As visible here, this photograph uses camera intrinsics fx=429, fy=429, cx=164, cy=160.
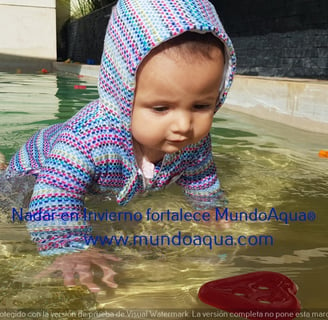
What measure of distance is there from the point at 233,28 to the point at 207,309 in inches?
289

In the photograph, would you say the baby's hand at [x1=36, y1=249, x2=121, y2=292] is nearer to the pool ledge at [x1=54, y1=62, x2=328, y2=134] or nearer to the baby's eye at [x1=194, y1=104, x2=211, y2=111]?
the baby's eye at [x1=194, y1=104, x2=211, y2=111]

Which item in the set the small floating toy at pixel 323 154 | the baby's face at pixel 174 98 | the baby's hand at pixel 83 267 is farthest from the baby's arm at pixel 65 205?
the small floating toy at pixel 323 154

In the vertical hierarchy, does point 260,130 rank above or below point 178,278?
below

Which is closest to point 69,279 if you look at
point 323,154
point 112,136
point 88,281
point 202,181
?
point 88,281

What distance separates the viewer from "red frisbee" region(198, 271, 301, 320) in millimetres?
1188

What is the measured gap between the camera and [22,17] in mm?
14734

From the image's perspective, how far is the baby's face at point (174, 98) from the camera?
1517 millimetres

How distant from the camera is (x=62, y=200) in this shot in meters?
1.68

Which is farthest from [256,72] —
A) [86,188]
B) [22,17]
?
[22,17]

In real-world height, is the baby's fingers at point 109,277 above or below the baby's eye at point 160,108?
below

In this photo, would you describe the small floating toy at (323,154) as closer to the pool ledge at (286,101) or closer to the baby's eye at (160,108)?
the pool ledge at (286,101)

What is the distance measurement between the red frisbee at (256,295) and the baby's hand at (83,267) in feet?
1.08

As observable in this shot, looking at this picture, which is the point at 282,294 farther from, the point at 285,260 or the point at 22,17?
the point at 22,17

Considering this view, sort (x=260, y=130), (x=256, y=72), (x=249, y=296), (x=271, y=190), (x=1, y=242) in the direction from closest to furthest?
(x=249, y=296) → (x=1, y=242) → (x=271, y=190) → (x=260, y=130) → (x=256, y=72)
